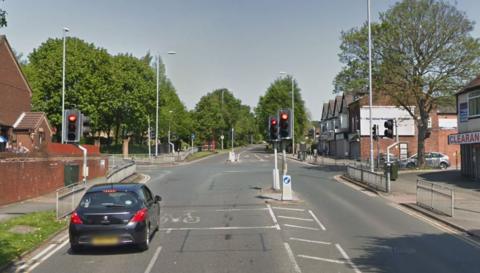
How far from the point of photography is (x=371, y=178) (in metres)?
31.8

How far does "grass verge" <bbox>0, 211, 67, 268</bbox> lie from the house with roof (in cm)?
2306

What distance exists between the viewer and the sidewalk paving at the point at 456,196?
18.1 m

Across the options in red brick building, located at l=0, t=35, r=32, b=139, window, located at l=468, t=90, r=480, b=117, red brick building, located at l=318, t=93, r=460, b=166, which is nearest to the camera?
window, located at l=468, t=90, r=480, b=117

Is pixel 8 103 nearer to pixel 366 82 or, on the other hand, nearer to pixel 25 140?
pixel 25 140

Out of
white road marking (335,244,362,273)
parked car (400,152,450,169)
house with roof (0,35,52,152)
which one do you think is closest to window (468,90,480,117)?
parked car (400,152,450,169)

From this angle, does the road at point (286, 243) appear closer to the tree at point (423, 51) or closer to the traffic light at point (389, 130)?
the traffic light at point (389, 130)

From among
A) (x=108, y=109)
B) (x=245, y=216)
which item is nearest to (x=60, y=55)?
(x=108, y=109)

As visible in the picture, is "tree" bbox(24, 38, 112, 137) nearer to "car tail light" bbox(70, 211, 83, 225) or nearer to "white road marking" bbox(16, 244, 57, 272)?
"white road marking" bbox(16, 244, 57, 272)

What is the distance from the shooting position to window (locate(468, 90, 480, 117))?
117ft

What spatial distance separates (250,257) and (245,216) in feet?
24.2

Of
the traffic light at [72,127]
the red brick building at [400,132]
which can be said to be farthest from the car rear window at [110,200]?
the red brick building at [400,132]

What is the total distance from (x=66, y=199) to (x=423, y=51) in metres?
32.3

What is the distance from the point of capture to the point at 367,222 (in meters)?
18.2

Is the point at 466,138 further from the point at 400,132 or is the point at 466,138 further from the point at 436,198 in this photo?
the point at 400,132
